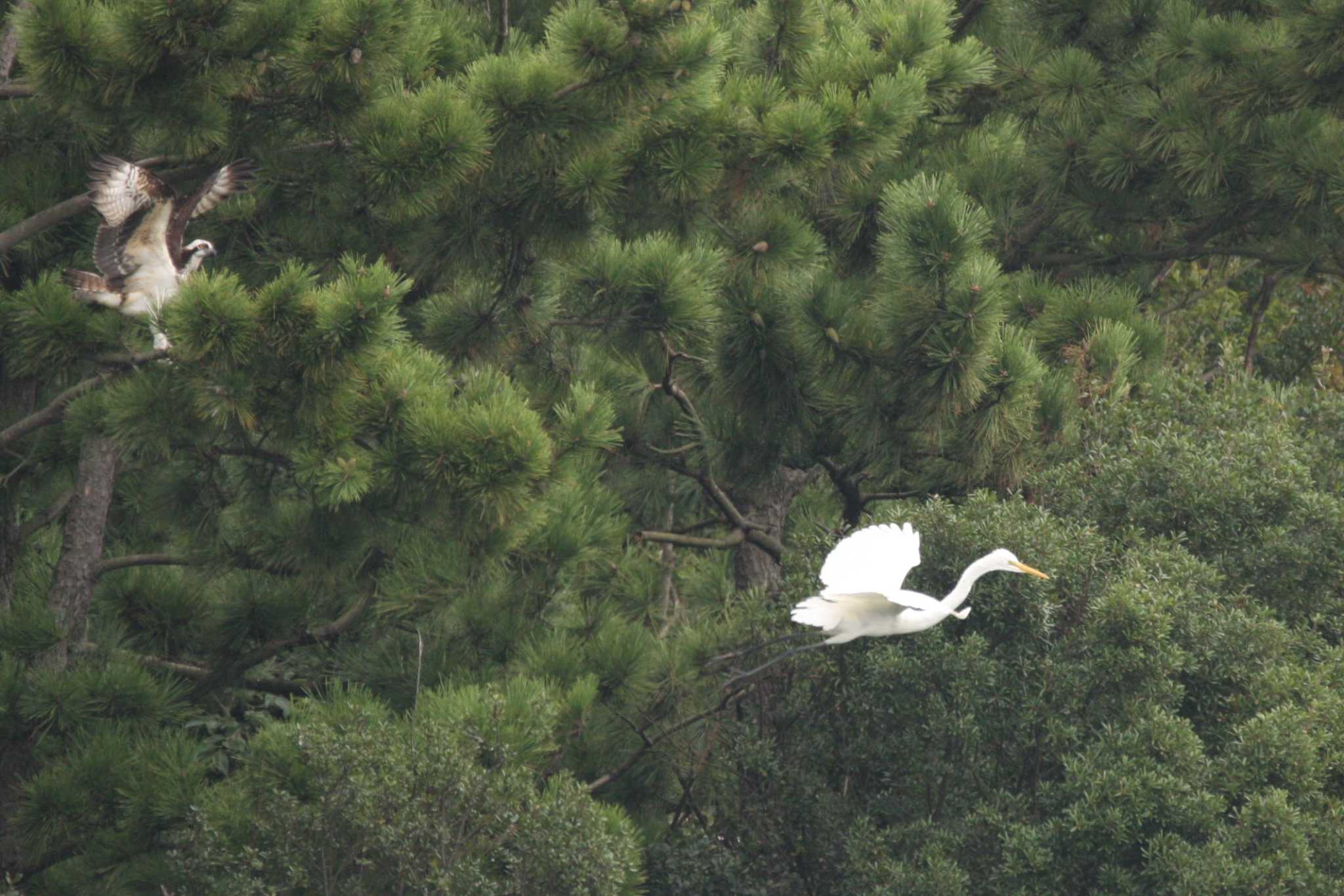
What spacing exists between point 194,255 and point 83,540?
54.2 inches

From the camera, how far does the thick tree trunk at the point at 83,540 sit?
6016 millimetres

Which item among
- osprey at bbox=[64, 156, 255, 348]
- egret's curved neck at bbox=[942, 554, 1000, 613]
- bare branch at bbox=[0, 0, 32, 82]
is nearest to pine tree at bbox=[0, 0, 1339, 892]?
bare branch at bbox=[0, 0, 32, 82]

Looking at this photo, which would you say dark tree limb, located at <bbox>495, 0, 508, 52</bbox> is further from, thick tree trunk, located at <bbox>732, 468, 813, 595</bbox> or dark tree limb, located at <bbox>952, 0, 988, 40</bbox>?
dark tree limb, located at <bbox>952, 0, 988, 40</bbox>

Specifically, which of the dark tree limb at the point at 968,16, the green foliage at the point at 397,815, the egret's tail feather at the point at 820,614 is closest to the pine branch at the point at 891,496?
the egret's tail feather at the point at 820,614

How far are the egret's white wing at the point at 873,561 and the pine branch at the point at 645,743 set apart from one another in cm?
123

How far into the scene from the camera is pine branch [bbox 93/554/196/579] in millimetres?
6098

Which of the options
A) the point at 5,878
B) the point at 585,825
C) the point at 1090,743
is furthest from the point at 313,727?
the point at 1090,743

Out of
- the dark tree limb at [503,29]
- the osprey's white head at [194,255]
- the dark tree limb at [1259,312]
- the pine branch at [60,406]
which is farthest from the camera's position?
the dark tree limb at [1259,312]

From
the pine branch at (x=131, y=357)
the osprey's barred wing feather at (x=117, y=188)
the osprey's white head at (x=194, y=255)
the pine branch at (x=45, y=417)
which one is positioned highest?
the osprey's barred wing feather at (x=117, y=188)

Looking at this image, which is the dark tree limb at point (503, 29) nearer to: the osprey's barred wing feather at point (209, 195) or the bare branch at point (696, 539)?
the osprey's barred wing feather at point (209, 195)

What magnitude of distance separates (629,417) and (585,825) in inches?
95.1

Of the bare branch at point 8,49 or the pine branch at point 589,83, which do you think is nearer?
the pine branch at point 589,83

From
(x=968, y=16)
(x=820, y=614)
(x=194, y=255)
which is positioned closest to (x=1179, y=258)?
(x=968, y=16)

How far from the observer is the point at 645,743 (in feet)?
21.2
